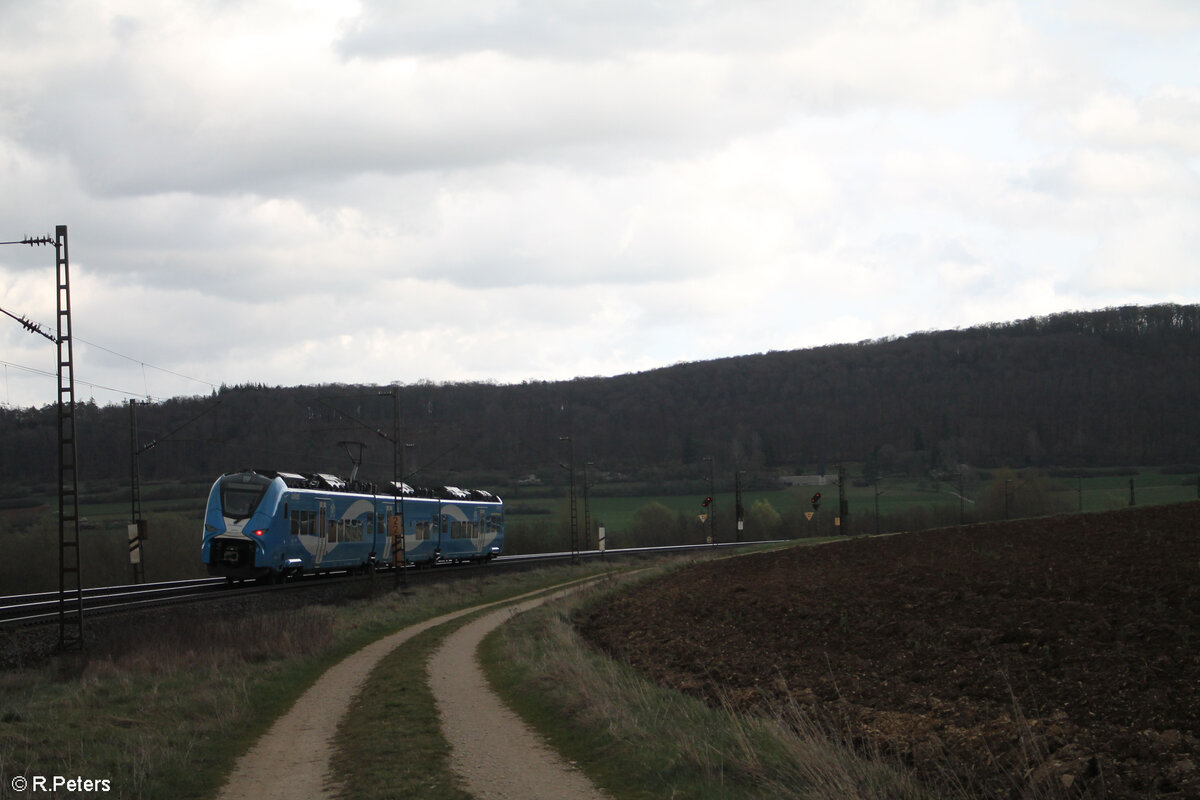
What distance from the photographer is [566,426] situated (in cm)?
9119

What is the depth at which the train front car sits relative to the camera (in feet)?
117

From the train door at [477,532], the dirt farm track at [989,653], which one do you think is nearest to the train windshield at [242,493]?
the dirt farm track at [989,653]

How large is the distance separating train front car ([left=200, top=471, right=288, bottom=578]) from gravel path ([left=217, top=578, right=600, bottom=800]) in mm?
16312

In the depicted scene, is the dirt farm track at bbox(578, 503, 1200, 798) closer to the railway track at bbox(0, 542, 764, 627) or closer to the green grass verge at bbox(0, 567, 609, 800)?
the green grass verge at bbox(0, 567, 609, 800)

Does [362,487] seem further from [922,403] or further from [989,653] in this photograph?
[922,403]

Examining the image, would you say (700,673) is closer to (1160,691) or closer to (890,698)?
(890,698)

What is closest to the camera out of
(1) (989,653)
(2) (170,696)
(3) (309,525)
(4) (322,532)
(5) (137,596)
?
(1) (989,653)

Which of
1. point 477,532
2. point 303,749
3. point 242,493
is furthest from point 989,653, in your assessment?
point 477,532

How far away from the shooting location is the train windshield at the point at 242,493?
3572 centimetres

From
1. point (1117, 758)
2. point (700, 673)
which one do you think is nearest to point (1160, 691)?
point (1117, 758)

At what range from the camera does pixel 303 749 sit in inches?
496

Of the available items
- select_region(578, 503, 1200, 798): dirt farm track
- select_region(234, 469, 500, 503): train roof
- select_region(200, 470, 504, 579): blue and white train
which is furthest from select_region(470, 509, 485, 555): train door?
select_region(578, 503, 1200, 798): dirt farm track

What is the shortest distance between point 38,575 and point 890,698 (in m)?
48.7

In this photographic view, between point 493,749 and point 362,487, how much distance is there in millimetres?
32865
